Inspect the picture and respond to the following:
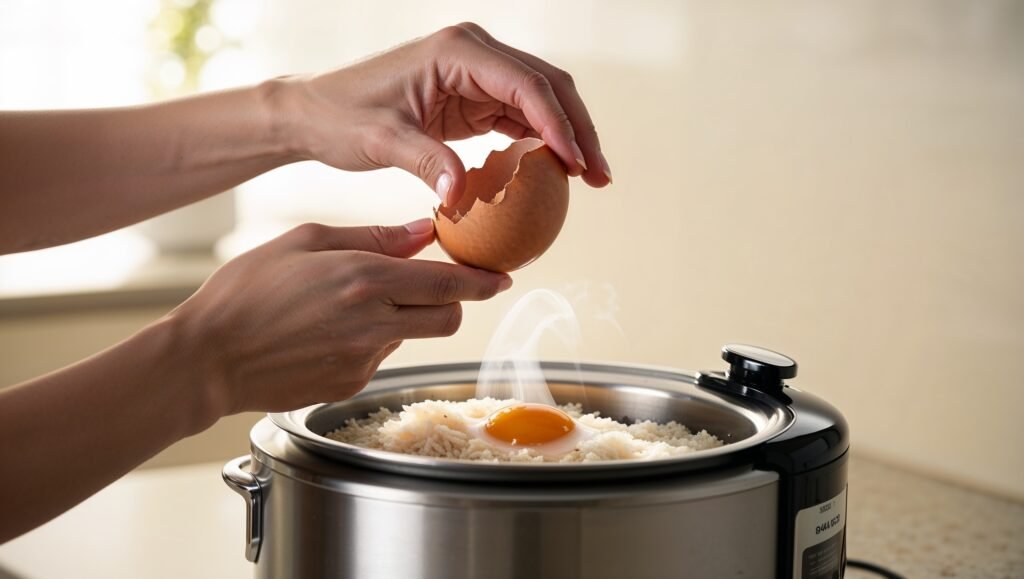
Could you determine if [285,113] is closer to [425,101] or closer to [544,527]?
[425,101]

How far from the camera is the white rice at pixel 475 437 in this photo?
91cm

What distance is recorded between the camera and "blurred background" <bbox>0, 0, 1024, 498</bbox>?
1451 mm

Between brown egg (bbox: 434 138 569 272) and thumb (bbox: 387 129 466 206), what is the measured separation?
43mm

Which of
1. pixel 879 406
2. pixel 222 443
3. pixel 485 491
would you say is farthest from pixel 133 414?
pixel 222 443

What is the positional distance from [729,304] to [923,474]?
0.43m

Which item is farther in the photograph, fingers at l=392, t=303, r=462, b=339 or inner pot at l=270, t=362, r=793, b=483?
fingers at l=392, t=303, r=462, b=339

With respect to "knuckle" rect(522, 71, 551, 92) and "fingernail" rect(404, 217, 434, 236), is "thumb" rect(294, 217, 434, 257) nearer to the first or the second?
"fingernail" rect(404, 217, 434, 236)

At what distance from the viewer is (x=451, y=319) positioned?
0.91 metres

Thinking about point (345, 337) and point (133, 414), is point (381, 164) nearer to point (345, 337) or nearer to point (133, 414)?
point (345, 337)

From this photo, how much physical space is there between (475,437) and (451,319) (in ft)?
0.41

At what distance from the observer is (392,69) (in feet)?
3.31

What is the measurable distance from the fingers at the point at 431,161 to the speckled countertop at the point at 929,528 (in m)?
0.69

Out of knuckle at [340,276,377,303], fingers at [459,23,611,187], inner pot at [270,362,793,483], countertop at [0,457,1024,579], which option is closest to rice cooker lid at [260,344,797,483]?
inner pot at [270,362,793,483]

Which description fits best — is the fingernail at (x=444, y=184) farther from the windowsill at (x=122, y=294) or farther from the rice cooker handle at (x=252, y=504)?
the windowsill at (x=122, y=294)
